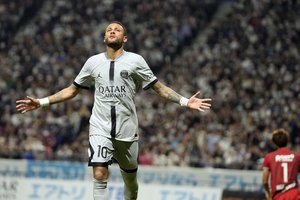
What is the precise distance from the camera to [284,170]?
11383 mm

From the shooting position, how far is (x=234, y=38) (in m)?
27.0

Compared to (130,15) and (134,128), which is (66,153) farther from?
(134,128)

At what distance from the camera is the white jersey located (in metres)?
9.06

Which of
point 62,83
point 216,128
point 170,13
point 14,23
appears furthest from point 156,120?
point 14,23

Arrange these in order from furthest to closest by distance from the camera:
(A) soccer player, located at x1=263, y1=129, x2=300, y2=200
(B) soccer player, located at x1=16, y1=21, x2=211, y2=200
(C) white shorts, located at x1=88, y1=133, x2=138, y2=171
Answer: (A) soccer player, located at x1=263, y1=129, x2=300, y2=200 → (B) soccer player, located at x1=16, y1=21, x2=211, y2=200 → (C) white shorts, located at x1=88, y1=133, x2=138, y2=171

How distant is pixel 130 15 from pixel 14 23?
4.73 meters

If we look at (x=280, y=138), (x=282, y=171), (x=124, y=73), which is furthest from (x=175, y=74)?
(x=124, y=73)

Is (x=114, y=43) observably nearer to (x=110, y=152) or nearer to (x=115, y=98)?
(x=115, y=98)

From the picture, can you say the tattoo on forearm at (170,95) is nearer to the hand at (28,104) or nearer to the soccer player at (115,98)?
the soccer player at (115,98)

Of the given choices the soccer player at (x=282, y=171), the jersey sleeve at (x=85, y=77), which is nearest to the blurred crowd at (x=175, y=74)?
the soccer player at (x=282, y=171)

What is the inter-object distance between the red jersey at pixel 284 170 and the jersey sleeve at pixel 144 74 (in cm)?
297

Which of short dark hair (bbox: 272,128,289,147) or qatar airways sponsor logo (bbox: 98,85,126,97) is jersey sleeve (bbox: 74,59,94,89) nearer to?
qatar airways sponsor logo (bbox: 98,85,126,97)

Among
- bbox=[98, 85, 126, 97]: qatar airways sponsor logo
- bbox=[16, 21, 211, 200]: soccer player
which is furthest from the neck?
bbox=[98, 85, 126, 97]: qatar airways sponsor logo

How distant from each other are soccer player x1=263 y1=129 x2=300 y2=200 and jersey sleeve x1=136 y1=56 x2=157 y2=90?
2911 millimetres
